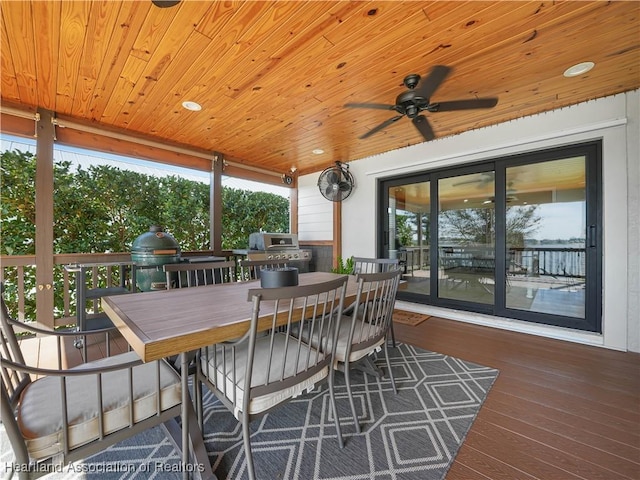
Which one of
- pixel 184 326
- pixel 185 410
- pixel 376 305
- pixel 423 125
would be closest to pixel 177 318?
pixel 184 326

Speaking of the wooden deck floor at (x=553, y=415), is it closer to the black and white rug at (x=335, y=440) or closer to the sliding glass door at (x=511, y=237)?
the black and white rug at (x=335, y=440)

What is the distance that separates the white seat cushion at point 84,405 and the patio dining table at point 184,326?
13 cm

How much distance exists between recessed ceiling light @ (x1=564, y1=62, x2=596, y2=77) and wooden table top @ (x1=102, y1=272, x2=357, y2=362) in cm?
246

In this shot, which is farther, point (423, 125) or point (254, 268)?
point (254, 268)

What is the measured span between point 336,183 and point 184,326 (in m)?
3.47

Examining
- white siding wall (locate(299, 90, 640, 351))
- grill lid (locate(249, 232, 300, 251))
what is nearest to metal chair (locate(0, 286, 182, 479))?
grill lid (locate(249, 232, 300, 251))

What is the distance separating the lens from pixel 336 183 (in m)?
4.25

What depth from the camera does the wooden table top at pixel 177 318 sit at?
987 millimetres

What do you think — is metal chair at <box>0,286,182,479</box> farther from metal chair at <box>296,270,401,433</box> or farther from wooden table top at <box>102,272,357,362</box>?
metal chair at <box>296,270,401,433</box>

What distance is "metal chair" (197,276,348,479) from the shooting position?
3.64 feet

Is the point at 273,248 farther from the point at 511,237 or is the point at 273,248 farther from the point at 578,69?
the point at 578,69

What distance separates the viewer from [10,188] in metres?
2.80

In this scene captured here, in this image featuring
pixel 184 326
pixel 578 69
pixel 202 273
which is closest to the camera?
pixel 184 326

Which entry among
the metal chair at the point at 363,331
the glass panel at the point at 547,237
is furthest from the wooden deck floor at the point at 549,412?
the metal chair at the point at 363,331
